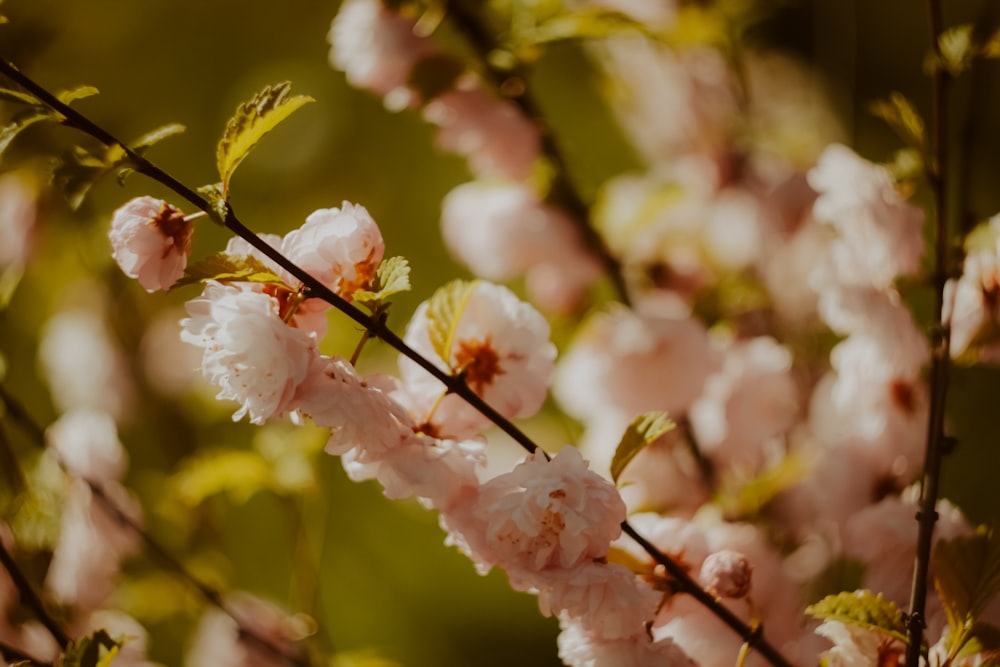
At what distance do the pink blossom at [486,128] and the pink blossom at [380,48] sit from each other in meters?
0.03

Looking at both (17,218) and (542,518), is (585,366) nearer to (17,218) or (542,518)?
(542,518)

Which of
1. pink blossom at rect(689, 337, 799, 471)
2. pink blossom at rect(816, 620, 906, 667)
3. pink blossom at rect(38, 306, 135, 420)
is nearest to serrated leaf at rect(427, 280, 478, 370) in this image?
pink blossom at rect(816, 620, 906, 667)

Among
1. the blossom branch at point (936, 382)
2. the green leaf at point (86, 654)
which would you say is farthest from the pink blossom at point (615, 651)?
the green leaf at point (86, 654)

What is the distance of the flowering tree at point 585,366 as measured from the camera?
1.32 feet

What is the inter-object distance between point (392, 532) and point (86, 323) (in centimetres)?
69

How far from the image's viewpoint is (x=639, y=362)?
738mm

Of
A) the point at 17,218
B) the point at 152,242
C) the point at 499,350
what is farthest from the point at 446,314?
the point at 17,218

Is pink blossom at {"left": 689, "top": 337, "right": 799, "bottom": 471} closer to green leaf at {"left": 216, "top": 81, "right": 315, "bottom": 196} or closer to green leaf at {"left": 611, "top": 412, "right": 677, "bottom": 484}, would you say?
green leaf at {"left": 611, "top": 412, "right": 677, "bottom": 484}

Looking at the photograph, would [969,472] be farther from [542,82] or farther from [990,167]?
[542,82]

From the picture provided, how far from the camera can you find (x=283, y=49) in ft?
5.71

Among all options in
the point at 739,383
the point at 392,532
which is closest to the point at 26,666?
the point at 739,383

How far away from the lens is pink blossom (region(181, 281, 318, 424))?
14.6 inches

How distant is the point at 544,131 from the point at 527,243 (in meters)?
0.10

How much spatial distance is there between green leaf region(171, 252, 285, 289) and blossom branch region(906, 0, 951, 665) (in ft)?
1.10
